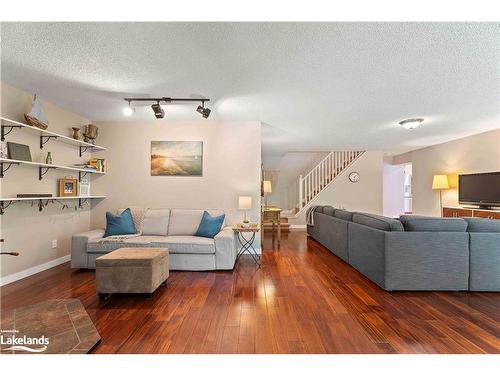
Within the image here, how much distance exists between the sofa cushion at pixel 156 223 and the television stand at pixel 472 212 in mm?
6147

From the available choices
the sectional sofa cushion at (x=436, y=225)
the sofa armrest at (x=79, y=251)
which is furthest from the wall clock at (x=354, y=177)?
the sofa armrest at (x=79, y=251)

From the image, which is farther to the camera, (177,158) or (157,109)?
(177,158)

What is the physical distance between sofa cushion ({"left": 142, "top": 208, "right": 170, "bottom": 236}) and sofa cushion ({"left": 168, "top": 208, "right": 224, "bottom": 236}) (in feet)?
0.27

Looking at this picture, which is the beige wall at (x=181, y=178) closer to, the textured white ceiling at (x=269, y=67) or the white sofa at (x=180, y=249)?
the textured white ceiling at (x=269, y=67)

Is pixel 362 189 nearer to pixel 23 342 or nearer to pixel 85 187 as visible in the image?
pixel 85 187

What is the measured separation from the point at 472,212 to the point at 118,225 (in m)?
6.89

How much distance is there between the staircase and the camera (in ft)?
27.9

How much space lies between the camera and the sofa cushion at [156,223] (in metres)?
4.28

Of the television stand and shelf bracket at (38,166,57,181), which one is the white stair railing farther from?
shelf bracket at (38,166,57,181)

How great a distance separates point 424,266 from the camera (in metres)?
A: 2.98

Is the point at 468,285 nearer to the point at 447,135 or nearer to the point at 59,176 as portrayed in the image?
the point at 447,135

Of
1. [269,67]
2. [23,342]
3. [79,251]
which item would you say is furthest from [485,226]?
[79,251]

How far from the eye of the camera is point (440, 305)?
8.64 ft
